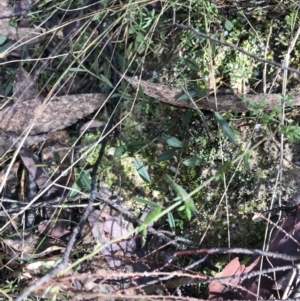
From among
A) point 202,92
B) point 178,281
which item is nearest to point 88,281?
point 178,281

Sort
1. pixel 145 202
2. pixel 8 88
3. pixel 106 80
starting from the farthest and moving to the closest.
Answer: pixel 8 88 → pixel 106 80 → pixel 145 202

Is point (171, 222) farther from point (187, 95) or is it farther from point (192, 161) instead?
point (187, 95)

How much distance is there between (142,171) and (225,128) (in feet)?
1.08

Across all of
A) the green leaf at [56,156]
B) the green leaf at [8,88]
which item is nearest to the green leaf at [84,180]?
the green leaf at [56,156]

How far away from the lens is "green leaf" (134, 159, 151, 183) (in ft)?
5.10

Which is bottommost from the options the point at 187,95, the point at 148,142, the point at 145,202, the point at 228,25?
the point at 145,202

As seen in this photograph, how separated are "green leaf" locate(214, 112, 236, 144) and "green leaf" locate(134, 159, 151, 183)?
1.02 feet

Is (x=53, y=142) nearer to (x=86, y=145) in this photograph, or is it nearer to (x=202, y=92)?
(x=86, y=145)

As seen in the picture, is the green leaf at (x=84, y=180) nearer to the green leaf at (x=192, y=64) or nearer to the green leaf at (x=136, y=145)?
the green leaf at (x=136, y=145)

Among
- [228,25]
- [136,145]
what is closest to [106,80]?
[136,145]

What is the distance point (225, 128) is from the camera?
1.50 metres

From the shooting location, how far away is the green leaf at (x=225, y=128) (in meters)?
1.49

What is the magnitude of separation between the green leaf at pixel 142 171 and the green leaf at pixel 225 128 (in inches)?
12.3

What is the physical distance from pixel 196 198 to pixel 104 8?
2.55 feet
